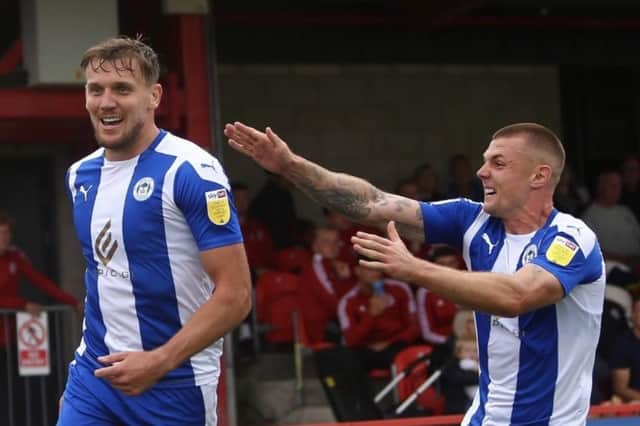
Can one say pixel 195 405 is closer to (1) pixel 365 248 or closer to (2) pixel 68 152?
(1) pixel 365 248

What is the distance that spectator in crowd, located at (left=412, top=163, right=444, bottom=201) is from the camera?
12.7 meters

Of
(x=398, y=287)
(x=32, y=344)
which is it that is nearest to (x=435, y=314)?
(x=398, y=287)

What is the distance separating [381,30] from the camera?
1395 cm

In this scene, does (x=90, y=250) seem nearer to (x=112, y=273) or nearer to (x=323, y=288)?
(x=112, y=273)

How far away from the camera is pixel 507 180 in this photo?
196 inches

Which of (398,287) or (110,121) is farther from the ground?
(110,121)

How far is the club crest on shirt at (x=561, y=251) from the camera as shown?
4.74 meters

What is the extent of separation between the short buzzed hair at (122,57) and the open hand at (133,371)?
35.2 inches

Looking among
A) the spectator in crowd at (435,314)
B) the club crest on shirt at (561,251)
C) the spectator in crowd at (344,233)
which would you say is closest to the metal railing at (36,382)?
the spectator in crowd at (344,233)

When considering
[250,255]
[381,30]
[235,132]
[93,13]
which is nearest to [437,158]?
[381,30]

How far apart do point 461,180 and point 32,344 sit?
181 inches

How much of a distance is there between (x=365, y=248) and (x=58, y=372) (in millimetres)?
6790

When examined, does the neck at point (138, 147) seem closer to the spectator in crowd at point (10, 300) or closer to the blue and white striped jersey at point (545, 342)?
the blue and white striped jersey at point (545, 342)

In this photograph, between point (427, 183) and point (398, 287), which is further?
point (427, 183)
